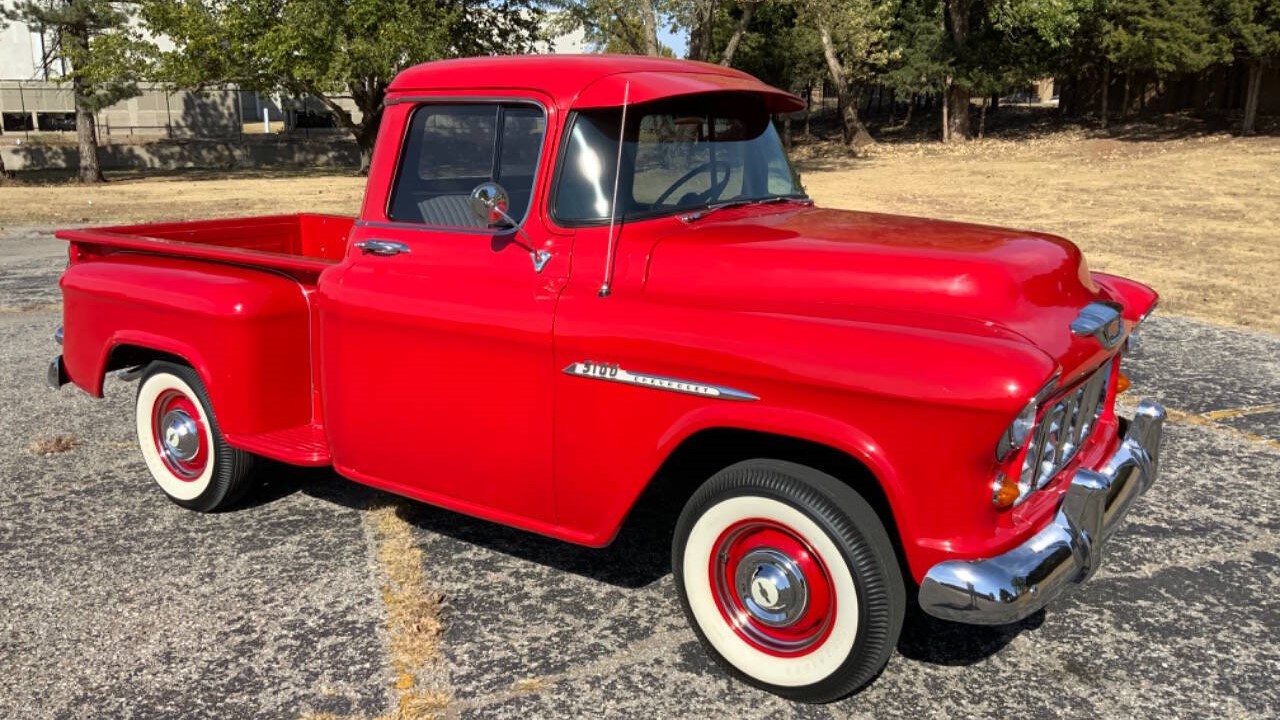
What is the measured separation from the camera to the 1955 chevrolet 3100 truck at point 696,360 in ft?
9.23

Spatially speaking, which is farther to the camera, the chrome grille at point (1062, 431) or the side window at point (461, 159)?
the side window at point (461, 159)

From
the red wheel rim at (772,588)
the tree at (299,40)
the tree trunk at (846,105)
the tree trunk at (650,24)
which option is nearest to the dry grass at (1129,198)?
the tree trunk at (846,105)

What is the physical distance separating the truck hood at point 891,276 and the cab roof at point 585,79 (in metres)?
0.52

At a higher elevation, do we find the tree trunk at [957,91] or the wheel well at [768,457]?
the tree trunk at [957,91]

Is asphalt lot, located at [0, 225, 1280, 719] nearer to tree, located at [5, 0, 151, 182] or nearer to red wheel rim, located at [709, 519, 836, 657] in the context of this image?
red wheel rim, located at [709, 519, 836, 657]

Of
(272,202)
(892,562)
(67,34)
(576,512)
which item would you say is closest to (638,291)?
(576,512)

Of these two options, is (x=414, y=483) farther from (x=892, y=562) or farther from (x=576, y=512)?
(x=892, y=562)

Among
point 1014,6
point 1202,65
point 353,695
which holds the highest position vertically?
point 1014,6

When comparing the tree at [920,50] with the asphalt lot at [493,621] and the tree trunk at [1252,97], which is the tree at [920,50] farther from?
the asphalt lot at [493,621]

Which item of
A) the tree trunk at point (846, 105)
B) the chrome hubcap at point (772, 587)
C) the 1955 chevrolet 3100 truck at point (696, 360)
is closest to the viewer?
the 1955 chevrolet 3100 truck at point (696, 360)

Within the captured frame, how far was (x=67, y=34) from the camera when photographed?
998 inches

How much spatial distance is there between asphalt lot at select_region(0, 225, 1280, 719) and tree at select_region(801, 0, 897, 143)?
2882 cm

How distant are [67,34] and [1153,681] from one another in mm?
28570

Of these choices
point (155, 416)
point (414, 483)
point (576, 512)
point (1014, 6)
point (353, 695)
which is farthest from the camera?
point (1014, 6)
